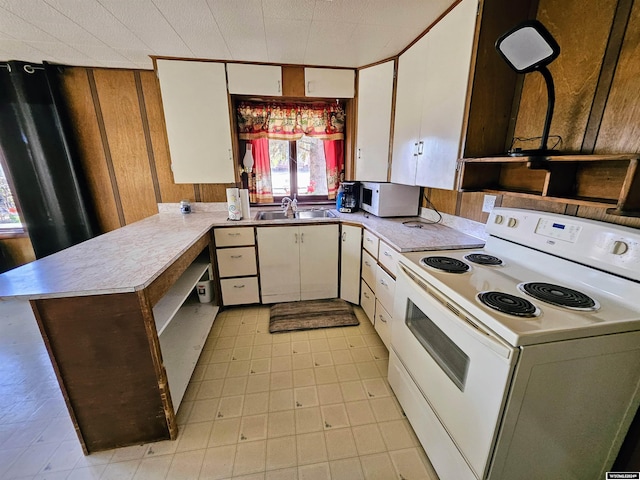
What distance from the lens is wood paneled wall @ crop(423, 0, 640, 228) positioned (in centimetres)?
103

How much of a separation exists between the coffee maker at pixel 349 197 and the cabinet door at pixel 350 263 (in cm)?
33

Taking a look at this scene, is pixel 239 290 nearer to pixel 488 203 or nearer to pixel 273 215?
pixel 273 215

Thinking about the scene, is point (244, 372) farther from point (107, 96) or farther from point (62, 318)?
point (107, 96)

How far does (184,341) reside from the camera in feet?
6.61

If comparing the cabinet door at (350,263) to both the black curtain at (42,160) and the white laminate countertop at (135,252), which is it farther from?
the black curtain at (42,160)

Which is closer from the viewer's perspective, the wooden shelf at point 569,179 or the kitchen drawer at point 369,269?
the wooden shelf at point 569,179

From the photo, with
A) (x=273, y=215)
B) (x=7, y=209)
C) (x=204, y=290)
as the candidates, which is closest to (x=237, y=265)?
(x=204, y=290)

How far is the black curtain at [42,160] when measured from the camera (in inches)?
96.1

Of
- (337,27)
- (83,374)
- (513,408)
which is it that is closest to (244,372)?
(83,374)

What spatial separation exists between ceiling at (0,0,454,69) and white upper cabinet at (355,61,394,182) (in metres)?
0.14

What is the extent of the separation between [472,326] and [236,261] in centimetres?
205

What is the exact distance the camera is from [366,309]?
95.4 inches

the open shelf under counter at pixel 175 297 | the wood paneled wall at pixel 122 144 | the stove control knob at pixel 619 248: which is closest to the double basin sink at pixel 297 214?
the wood paneled wall at pixel 122 144

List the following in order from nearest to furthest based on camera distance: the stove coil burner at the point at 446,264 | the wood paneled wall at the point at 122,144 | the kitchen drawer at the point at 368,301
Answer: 1. the stove coil burner at the point at 446,264
2. the kitchen drawer at the point at 368,301
3. the wood paneled wall at the point at 122,144
